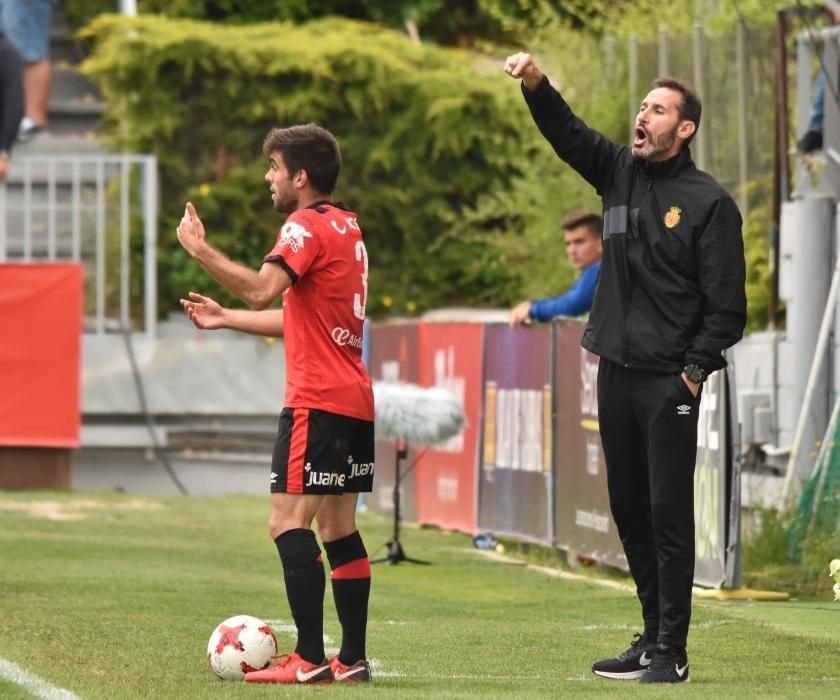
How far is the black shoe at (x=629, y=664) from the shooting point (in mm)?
7273

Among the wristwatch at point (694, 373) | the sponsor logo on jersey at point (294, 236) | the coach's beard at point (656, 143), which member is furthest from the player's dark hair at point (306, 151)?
the wristwatch at point (694, 373)

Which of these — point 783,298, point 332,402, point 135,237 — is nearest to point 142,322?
point 135,237

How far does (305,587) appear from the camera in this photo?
7.02 m

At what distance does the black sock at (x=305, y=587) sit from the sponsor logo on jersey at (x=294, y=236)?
1.01m

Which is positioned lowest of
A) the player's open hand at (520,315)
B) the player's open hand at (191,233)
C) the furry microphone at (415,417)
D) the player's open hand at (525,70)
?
the furry microphone at (415,417)

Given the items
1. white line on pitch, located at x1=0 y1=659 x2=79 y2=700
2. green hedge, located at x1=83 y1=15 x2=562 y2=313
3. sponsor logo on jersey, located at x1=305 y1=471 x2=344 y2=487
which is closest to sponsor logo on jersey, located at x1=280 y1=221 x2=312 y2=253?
sponsor logo on jersey, located at x1=305 y1=471 x2=344 y2=487

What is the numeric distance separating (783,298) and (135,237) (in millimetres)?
8206

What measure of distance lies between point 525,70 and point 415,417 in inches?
221

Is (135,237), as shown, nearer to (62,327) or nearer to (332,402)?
(62,327)

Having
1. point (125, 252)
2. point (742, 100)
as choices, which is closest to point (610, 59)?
point (742, 100)

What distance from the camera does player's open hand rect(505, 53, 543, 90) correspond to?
23.2 feet

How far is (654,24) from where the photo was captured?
18.2 metres

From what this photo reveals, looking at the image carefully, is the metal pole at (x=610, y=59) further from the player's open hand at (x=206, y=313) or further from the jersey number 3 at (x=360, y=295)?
the player's open hand at (x=206, y=313)

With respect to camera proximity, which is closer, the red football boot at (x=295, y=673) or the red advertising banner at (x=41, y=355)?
the red football boot at (x=295, y=673)
